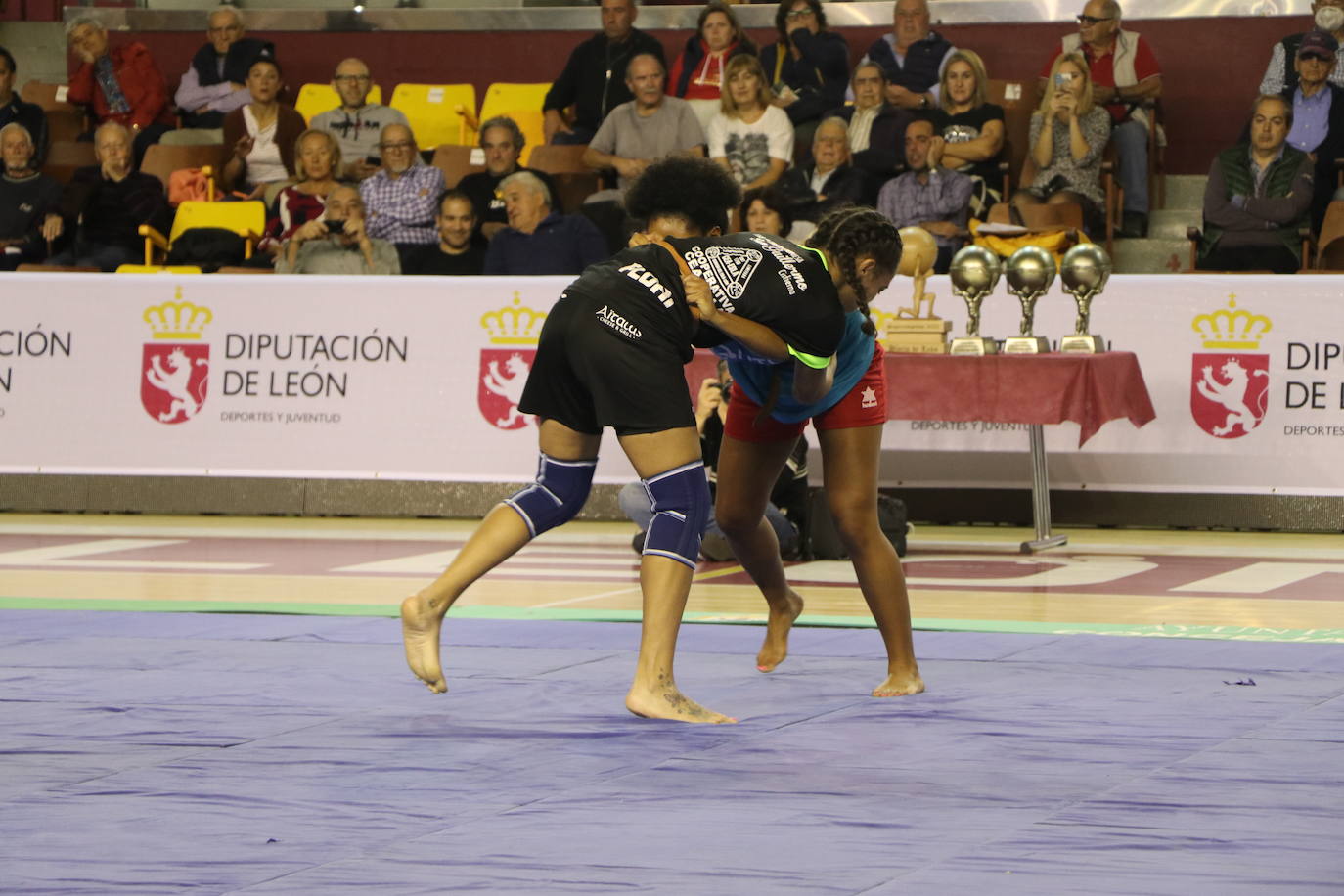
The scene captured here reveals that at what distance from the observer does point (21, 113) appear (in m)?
13.5

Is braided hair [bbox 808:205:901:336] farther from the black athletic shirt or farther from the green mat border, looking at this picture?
the green mat border

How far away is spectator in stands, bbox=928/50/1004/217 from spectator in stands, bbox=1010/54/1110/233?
0.78 feet

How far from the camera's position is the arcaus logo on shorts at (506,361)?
390 inches

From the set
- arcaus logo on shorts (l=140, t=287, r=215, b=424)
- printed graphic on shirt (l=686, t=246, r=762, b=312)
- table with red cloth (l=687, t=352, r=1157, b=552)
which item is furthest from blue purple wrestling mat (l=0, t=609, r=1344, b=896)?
arcaus logo on shorts (l=140, t=287, r=215, b=424)

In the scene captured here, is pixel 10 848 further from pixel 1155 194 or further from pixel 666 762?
pixel 1155 194

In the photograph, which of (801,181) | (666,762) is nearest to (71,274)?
(801,181)

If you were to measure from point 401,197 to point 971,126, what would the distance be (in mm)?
3401

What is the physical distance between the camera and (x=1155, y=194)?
1235 centimetres

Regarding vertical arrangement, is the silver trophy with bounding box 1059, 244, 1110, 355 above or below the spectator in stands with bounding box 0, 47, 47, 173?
below

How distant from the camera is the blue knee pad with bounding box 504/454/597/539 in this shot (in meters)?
4.64

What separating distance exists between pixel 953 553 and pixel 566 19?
723cm

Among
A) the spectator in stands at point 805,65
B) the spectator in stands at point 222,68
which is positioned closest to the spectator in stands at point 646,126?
the spectator in stands at point 805,65

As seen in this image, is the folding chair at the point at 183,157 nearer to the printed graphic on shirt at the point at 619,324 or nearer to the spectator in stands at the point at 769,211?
the spectator in stands at the point at 769,211

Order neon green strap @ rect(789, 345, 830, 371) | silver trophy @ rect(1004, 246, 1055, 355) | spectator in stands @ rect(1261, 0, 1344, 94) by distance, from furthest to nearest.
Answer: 1. spectator in stands @ rect(1261, 0, 1344, 94)
2. silver trophy @ rect(1004, 246, 1055, 355)
3. neon green strap @ rect(789, 345, 830, 371)
